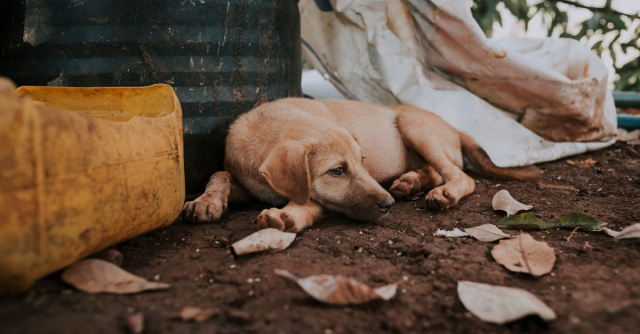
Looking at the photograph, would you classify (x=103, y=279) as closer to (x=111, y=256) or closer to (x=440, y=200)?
(x=111, y=256)

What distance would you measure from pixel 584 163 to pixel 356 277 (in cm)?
341

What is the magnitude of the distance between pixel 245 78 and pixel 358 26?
141 cm

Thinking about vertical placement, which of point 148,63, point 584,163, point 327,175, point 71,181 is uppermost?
point 148,63

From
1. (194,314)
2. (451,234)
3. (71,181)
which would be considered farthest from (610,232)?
(71,181)

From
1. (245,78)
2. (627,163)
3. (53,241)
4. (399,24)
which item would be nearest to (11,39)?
(245,78)

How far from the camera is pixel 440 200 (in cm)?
338

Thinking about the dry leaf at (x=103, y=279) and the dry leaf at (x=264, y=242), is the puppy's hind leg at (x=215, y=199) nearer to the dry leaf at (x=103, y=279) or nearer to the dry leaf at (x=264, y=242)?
the dry leaf at (x=264, y=242)

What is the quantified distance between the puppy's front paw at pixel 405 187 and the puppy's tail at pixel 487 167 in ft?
2.66

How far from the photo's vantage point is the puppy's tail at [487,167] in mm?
4305

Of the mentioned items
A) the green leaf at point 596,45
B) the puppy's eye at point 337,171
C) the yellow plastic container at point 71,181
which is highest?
the green leaf at point 596,45

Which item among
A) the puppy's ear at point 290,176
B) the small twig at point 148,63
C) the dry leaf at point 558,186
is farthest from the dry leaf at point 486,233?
the small twig at point 148,63

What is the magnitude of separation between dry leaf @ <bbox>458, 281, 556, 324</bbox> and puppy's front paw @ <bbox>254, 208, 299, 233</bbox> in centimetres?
98

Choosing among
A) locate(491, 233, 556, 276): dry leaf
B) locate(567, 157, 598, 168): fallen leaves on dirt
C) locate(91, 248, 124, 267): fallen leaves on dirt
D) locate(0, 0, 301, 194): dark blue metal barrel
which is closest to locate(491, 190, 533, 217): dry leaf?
locate(491, 233, 556, 276): dry leaf

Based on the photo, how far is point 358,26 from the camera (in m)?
4.73
